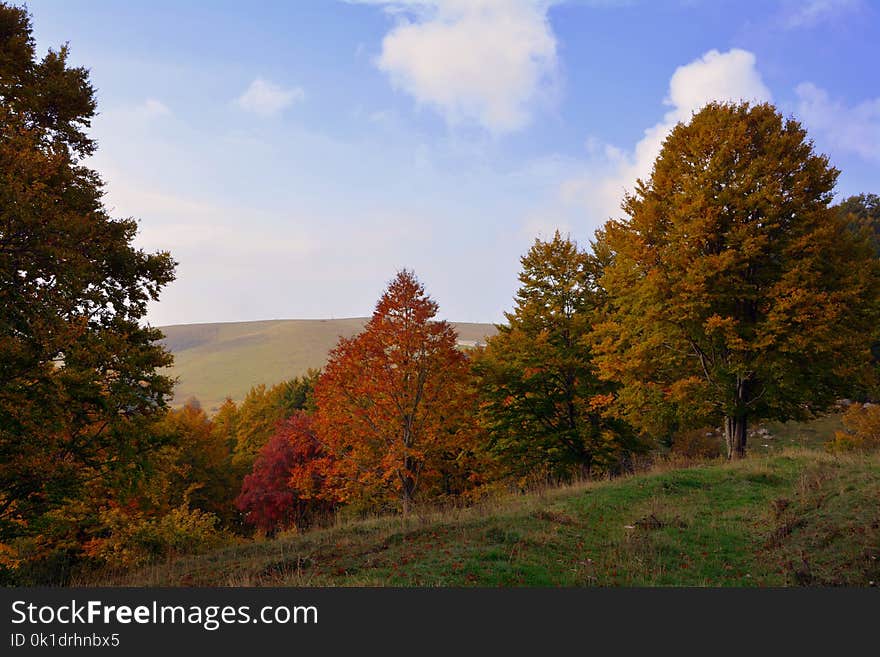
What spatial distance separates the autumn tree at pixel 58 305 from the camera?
1169cm

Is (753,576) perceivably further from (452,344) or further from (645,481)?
(452,344)

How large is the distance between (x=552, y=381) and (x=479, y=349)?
5.13 m

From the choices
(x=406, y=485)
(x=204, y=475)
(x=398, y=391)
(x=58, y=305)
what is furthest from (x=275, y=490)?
(x=58, y=305)

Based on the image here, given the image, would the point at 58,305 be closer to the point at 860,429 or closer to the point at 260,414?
the point at 860,429

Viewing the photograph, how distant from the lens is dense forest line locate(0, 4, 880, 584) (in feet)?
41.1

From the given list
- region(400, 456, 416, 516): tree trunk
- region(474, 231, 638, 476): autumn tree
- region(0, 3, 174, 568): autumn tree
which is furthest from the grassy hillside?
region(474, 231, 638, 476): autumn tree

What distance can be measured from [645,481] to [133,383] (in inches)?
612

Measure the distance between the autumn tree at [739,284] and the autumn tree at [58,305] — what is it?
1734 cm

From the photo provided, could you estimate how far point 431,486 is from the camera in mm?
29031

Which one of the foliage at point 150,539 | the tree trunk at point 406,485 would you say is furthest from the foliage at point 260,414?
the foliage at point 150,539

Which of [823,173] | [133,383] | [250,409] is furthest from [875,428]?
[250,409]

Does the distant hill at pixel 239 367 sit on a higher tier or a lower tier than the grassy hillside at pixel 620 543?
higher

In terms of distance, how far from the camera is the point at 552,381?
28.6m

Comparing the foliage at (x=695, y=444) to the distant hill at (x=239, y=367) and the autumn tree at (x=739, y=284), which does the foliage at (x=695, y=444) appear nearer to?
the autumn tree at (x=739, y=284)
